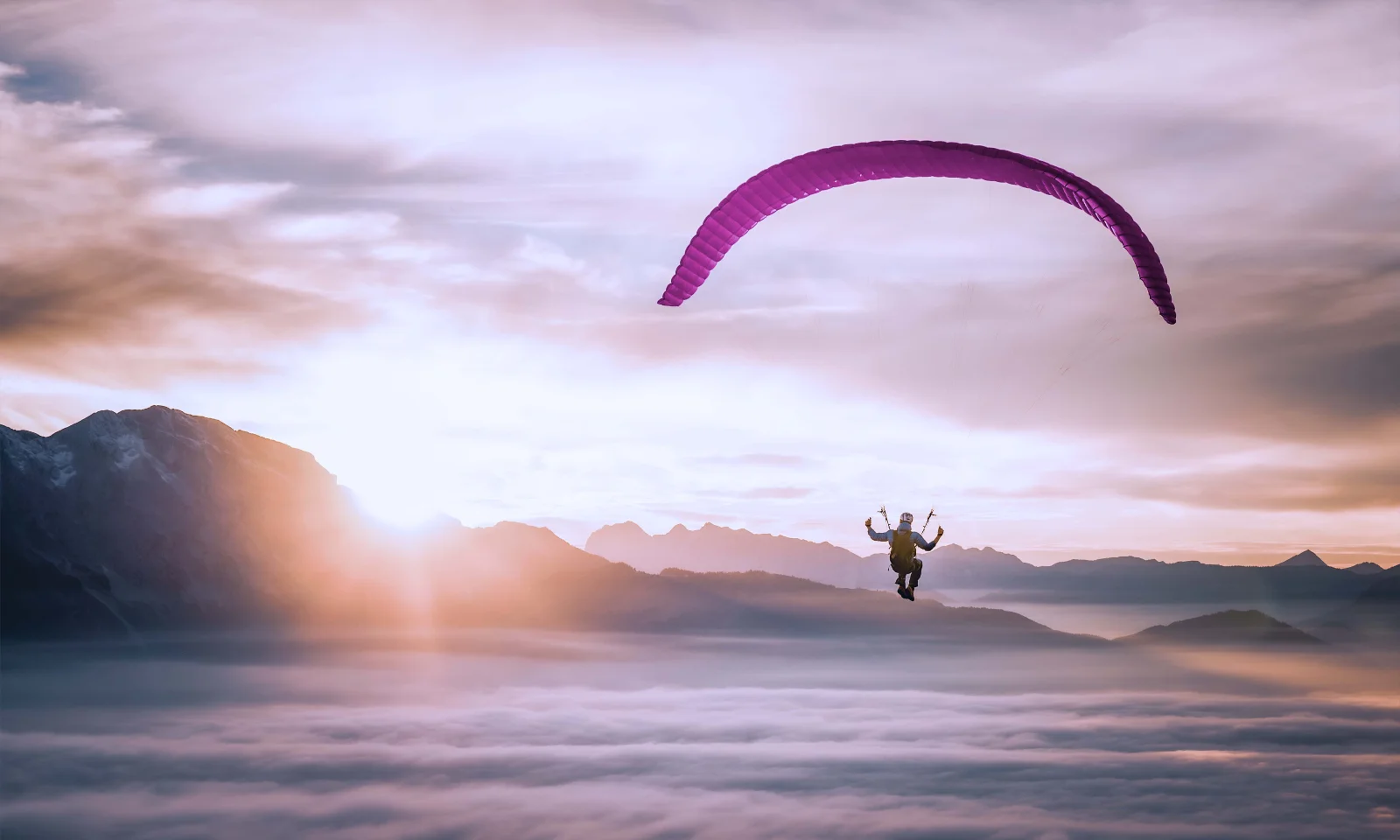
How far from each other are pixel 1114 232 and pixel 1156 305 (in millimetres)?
2091

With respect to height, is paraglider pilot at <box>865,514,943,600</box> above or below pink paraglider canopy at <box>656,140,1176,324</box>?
below

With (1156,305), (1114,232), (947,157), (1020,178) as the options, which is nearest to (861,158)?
(947,157)

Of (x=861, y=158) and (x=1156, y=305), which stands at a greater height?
(x=861, y=158)

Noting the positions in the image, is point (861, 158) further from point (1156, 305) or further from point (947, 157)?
point (1156, 305)

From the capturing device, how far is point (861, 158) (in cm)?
2536

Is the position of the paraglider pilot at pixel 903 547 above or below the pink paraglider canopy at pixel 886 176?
below

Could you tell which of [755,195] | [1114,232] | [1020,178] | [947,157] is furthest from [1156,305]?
[755,195]

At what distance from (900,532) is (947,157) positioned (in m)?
8.55

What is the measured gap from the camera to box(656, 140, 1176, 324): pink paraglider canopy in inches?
993

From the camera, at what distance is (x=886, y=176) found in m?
26.0

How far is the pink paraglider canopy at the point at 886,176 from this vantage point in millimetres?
25234

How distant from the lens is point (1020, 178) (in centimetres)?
2589

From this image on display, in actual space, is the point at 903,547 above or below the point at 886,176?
below

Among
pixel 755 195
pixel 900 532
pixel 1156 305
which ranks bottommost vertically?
pixel 900 532
